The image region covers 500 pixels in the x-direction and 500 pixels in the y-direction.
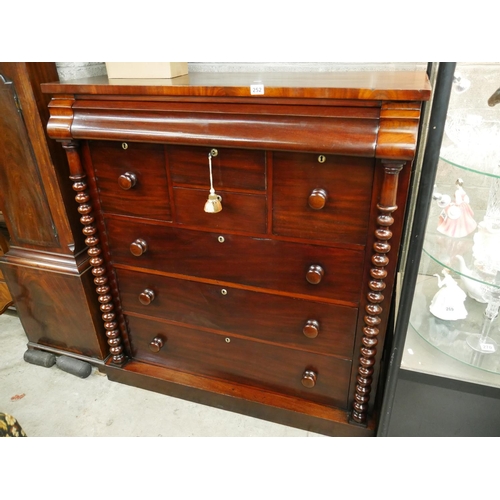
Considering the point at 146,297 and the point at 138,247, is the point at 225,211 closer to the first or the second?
the point at 138,247

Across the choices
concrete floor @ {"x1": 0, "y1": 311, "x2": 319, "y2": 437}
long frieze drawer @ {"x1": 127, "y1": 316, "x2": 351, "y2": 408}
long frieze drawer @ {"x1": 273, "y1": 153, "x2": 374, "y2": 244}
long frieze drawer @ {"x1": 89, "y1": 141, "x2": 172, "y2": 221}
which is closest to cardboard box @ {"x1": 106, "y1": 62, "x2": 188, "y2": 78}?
long frieze drawer @ {"x1": 89, "y1": 141, "x2": 172, "y2": 221}

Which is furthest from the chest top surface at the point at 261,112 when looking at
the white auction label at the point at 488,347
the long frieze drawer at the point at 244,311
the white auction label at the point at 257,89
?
the white auction label at the point at 488,347

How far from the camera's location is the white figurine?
123 cm

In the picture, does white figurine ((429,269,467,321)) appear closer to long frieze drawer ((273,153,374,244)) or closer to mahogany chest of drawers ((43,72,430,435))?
mahogany chest of drawers ((43,72,430,435))

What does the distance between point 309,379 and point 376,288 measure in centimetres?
41

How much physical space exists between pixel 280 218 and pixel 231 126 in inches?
11.0

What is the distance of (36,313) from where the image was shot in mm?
1720

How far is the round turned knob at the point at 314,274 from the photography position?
1.15 meters

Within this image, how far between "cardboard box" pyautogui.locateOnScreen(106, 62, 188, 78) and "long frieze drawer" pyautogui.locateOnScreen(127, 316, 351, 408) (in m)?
0.85

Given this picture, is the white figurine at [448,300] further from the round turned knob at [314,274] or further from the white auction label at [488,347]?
the round turned knob at [314,274]

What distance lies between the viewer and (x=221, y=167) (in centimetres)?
114

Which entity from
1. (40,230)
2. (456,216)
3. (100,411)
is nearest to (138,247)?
(40,230)

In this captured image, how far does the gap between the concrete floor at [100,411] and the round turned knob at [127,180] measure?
87 cm
